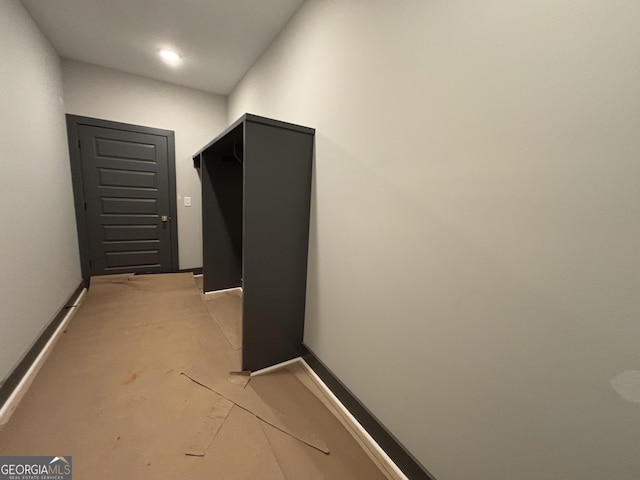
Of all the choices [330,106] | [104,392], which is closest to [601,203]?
[330,106]

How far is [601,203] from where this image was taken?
621 millimetres

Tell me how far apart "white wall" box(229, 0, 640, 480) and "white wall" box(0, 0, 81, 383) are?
218 centimetres

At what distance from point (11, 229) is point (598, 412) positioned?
9.80 ft

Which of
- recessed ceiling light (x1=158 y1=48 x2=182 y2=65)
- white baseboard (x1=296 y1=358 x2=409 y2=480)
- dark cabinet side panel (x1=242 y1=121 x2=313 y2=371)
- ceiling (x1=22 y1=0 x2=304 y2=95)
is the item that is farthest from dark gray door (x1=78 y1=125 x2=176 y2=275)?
white baseboard (x1=296 y1=358 x2=409 y2=480)

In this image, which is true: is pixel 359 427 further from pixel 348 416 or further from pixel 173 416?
pixel 173 416

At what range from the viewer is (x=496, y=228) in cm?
82

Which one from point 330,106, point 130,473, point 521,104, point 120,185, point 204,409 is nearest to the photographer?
point 521,104

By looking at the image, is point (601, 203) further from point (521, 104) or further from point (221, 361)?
point (221, 361)

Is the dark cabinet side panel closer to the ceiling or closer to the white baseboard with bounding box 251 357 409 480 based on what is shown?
the white baseboard with bounding box 251 357 409 480

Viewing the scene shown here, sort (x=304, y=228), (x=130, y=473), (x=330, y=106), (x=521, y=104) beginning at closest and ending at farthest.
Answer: (x=521, y=104), (x=130, y=473), (x=330, y=106), (x=304, y=228)

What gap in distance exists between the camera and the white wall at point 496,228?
0.61 meters

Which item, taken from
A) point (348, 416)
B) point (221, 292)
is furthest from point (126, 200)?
point (348, 416)

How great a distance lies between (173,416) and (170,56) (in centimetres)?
331

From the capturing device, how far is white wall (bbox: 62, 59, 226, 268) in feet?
9.34
